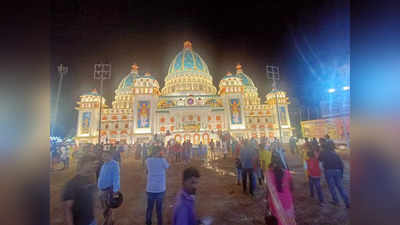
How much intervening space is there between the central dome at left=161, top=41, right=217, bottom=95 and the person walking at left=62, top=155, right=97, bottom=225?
40742 mm

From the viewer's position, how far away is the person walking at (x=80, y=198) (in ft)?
6.98

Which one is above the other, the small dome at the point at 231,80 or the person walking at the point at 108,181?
the small dome at the point at 231,80

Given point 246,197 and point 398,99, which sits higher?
point 398,99

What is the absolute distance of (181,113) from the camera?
34.7 meters

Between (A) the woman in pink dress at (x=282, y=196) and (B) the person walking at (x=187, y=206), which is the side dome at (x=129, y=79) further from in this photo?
(B) the person walking at (x=187, y=206)

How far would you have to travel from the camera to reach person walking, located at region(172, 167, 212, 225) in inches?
77.8

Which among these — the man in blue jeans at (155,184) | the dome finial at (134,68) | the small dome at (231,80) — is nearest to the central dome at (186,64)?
the small dome at (231,80)

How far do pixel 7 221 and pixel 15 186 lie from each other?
246mm

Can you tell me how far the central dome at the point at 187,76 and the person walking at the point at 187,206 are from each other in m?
41.0

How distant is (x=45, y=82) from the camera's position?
1.62 meters

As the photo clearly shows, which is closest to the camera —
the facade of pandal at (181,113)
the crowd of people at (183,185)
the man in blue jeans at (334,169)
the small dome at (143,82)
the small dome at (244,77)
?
the crowd of people at (183,185)

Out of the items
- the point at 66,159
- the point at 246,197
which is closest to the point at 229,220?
the point at 246,197

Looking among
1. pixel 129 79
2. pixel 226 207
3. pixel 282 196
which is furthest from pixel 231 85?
pixel 282 196

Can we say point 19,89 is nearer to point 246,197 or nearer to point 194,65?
point 246,197
